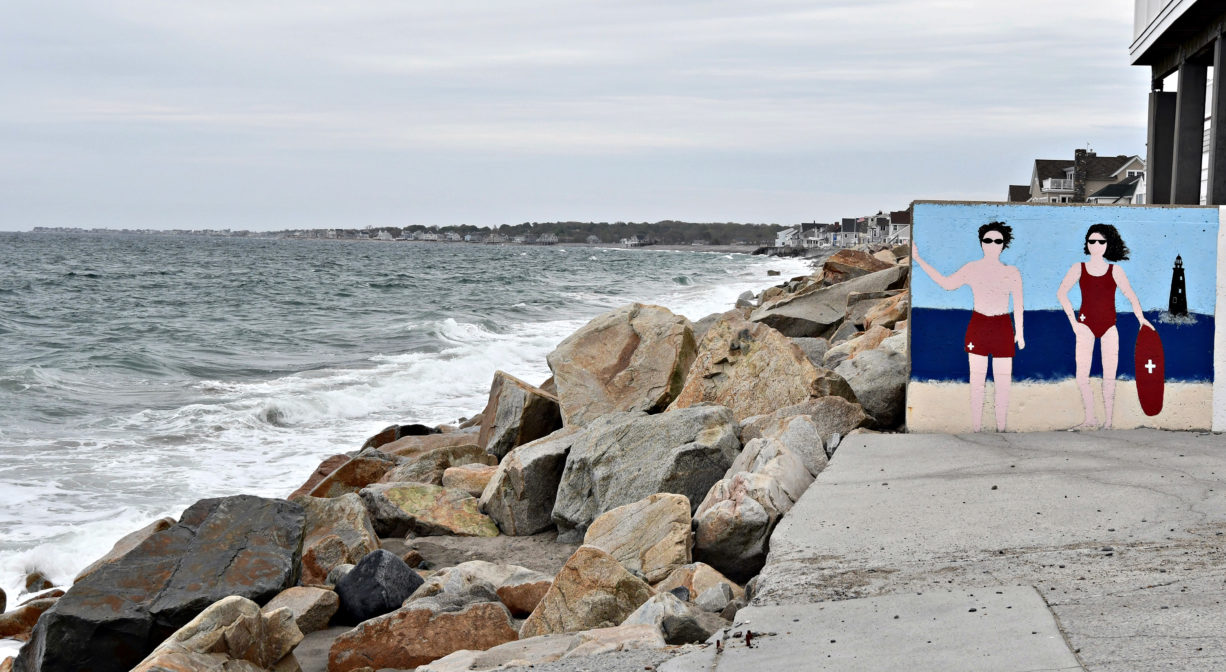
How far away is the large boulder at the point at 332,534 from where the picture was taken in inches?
261

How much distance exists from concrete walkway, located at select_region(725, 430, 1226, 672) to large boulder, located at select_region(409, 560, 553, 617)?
1.47m

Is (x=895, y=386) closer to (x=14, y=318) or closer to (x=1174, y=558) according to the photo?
(x=1174, y=558)

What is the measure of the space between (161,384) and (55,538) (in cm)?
1002

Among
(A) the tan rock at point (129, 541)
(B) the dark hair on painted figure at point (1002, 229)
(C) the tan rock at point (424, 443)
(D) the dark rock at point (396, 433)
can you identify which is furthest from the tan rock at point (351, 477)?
(B) the dark hair on painted figure at point (1002, 229)

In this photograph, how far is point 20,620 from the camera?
671 centimetres

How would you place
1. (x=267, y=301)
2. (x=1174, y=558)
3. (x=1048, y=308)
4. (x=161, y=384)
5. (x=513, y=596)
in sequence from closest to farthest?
(x=1174, y=558) → (x=513, y=596) → (x=1048, y=308) → (x=161, y=384) → (x=267, y=301)

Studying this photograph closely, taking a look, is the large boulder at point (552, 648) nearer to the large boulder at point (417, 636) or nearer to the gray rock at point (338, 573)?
the large boulder at point (417, 636)

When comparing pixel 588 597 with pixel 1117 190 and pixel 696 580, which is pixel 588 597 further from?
pixel 1117 190

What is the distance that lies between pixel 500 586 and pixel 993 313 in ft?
11.8

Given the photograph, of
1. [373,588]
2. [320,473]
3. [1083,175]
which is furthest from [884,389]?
[1083,175]

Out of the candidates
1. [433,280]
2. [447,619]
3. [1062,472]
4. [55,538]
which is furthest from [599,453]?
[433,280]

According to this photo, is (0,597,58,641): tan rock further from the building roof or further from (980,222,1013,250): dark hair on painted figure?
Answer: the building roof

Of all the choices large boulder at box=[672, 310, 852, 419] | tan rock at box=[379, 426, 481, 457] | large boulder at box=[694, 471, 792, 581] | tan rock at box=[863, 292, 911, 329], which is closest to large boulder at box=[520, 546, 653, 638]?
large boulder at box=[694, 471, 792, 581]

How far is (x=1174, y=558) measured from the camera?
14.1 ft
